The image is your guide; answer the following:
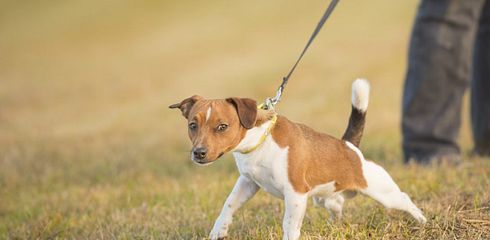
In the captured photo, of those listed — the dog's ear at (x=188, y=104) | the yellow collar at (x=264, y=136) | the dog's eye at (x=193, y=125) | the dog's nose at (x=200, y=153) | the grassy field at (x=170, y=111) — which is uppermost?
the dog's ear at (x=188, y=104)

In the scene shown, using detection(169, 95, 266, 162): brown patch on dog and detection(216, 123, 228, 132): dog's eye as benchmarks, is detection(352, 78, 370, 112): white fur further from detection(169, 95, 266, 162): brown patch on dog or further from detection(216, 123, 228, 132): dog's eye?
detection(216, 123, 228, 132): dog's eye

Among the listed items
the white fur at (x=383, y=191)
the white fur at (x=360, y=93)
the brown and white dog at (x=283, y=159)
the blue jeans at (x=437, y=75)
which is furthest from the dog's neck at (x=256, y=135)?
the blue jeans at (x=437, y=75)

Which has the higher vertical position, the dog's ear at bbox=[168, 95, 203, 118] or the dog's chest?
the dog's ear at bbox=[168, 95, 203, 118]

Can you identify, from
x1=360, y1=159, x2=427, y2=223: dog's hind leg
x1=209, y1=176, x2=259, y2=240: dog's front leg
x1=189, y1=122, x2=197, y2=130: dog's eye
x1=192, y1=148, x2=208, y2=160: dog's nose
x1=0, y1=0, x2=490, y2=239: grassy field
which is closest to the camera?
x1=192, y1=148, x2=208, y2=160: dog's nose

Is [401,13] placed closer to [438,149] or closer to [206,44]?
[206,44]

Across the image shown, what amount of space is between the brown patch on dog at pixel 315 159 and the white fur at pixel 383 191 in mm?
46

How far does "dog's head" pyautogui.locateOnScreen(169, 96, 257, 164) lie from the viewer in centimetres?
405

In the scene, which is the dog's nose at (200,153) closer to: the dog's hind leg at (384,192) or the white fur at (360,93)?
the dog's hind leg at (384,192)

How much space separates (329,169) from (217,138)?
87cm

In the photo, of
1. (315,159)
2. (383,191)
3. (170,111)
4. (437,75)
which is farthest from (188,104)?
(170,111)

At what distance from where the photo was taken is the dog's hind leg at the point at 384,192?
15.8 ft

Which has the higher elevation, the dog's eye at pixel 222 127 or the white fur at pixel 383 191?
the dog's eye at pixel 222 127

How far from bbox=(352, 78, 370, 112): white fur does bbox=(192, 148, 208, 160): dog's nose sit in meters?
1.41

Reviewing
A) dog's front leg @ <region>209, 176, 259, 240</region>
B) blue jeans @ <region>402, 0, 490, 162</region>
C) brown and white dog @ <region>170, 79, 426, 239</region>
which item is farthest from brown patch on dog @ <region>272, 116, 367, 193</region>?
blue jeans @ <region>402, 0, 490, 162</region>
